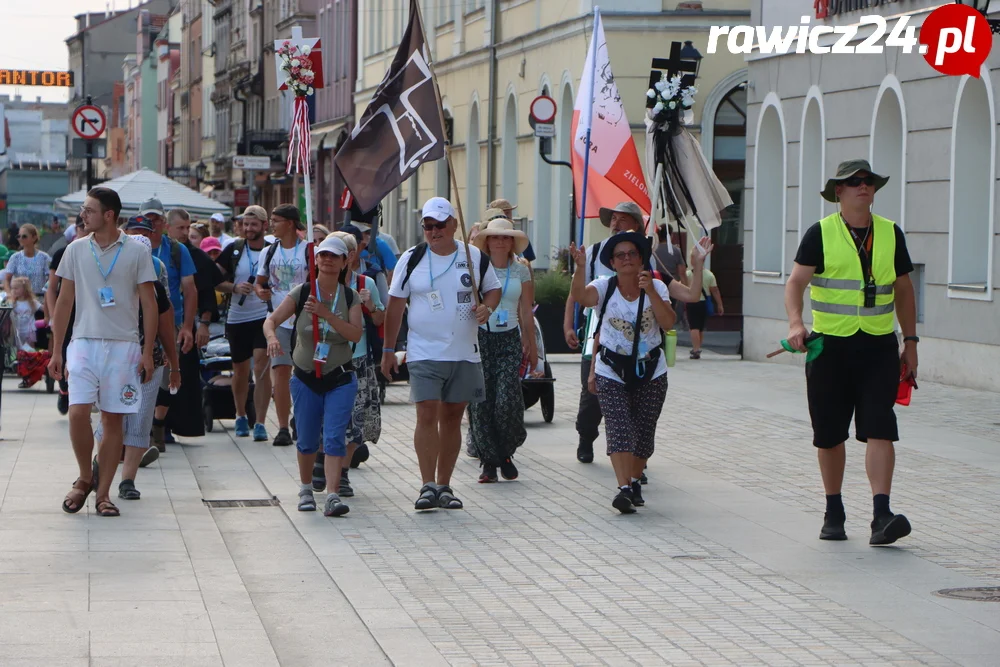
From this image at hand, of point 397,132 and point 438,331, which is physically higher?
point 397,132

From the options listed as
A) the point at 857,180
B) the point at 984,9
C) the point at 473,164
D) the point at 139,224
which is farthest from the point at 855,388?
the point at 473,164

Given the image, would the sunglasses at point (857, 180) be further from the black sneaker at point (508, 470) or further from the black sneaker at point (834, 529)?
the black sneaker at point (508, 470)

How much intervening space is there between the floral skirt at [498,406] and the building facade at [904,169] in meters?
7.43

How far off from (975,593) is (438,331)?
3568 mm

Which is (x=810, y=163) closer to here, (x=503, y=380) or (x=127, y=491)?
(x=503, y=380)

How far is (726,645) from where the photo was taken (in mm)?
6723

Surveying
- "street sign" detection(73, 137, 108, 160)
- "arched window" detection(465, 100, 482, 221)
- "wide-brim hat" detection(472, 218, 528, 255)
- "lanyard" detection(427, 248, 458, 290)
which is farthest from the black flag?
"arched window" detection(465, 100, 482, 221)

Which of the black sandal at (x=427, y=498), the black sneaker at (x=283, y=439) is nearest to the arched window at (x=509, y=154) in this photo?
the black sneaker at (x=283, y=439)

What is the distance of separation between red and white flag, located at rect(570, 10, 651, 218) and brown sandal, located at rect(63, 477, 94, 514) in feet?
17.9

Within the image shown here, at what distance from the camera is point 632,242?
10.2 meters

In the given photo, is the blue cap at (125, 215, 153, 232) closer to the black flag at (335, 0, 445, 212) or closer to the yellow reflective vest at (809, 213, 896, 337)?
the black flag at (335, 0, 445, 212)

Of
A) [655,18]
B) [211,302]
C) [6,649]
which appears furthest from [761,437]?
[655,18]

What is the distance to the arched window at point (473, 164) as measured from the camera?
126 ft

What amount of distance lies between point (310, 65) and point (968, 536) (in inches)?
224
